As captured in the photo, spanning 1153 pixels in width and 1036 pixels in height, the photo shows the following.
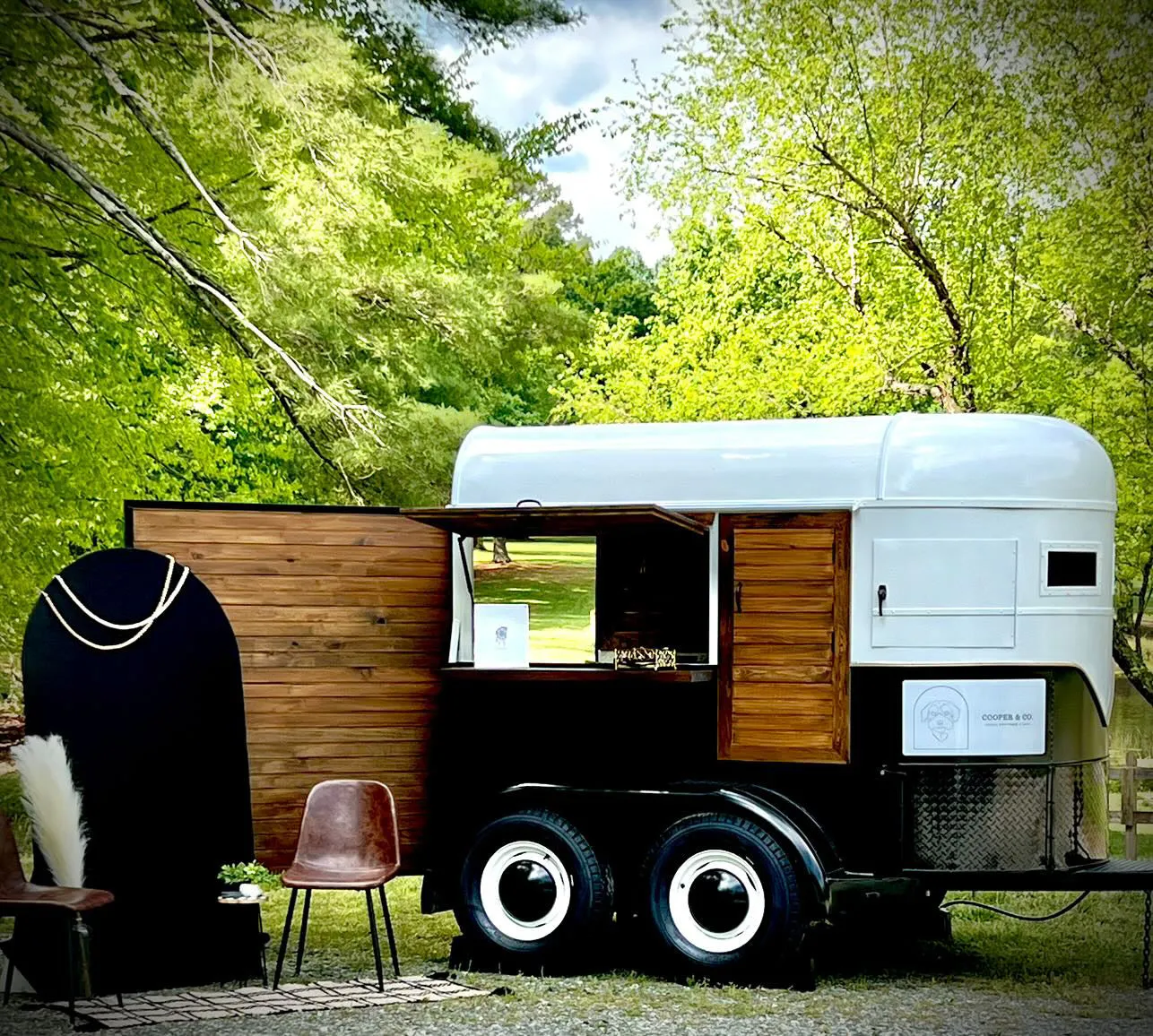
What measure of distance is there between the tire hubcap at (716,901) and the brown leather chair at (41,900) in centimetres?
256

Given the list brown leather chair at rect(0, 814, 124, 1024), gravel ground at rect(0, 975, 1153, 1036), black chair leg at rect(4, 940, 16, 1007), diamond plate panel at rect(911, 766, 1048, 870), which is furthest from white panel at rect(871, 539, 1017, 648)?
black chair leg at rect(4, 940, 16, 1007)

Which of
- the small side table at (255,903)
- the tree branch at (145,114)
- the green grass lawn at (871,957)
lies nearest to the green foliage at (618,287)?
the tree branch at (145,114)

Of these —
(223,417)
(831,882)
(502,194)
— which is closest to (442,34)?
(502,194)

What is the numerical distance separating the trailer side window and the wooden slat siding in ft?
9.87

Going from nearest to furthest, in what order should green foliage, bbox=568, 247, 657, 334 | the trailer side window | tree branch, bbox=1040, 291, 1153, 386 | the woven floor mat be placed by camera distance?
1. the woven floor mat
2. the trailer side window
3. tree branch, bbox=1040, 291, 1153, 386
4. green foliage, bbox=568, 247, 657, 334

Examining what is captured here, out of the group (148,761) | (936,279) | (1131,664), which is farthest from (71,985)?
(936,279)

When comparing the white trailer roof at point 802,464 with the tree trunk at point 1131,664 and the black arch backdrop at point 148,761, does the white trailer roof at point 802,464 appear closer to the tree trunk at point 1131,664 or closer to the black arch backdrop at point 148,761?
the black arch backdrop at point 148,761

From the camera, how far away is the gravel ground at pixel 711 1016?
6.94 m

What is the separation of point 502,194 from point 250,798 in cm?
1417

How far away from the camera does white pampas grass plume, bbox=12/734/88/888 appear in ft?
24.7

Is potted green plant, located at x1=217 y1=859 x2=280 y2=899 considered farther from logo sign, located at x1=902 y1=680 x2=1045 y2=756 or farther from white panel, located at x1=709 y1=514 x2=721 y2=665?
logo sign, located at x1=902 y1=680 x2=1045 y2=756

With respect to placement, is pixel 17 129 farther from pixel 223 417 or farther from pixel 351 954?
pixel 351 954

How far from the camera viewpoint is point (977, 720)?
7844mm

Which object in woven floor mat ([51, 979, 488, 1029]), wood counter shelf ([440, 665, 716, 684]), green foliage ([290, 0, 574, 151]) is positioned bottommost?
woven floor mat ([51, 979, 488, 1029])
